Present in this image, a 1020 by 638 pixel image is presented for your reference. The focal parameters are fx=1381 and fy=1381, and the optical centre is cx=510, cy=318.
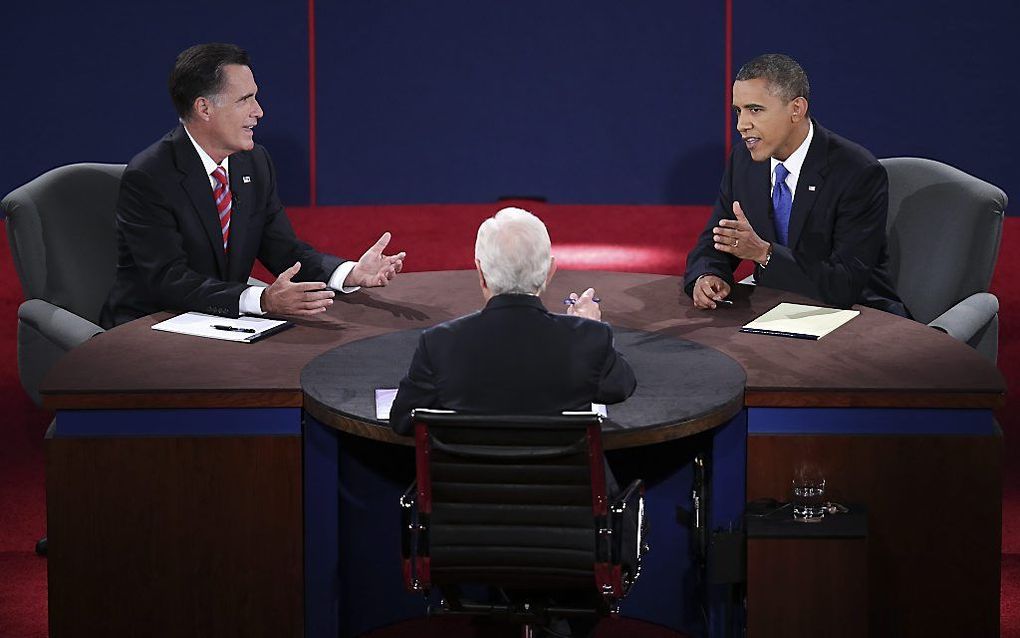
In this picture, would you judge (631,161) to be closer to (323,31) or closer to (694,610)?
(323,31)

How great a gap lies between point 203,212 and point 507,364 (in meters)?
1.70

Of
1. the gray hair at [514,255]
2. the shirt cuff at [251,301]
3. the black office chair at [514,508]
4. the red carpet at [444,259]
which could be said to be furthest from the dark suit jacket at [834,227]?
the black office chair at [514,508]

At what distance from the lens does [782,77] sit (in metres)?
4.04

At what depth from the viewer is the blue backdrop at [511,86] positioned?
22.4 ft

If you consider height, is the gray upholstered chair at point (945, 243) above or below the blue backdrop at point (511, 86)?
below

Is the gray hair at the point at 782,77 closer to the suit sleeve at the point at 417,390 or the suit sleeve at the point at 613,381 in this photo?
the suit sleeve at the point at 613,381

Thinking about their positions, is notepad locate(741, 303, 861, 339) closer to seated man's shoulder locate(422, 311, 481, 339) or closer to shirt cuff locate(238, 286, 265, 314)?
seated man's shoulder locate(422, 311, 481, 339)

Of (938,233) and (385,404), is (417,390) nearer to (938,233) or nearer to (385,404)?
(385,404)

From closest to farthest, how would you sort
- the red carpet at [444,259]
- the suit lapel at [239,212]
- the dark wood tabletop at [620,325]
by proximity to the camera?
the dark wood tabletop at [620,325] → the red carpet at [444,259] → the suit lapel at [239,212]

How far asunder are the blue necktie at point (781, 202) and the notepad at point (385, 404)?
5.02 ft

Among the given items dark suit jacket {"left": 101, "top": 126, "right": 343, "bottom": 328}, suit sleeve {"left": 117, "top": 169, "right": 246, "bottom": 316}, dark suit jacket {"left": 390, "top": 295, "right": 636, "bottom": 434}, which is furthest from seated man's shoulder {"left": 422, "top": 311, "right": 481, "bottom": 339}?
suit sleeve {"left": 117, "top": 169, "right": 246, "bottom": 316}

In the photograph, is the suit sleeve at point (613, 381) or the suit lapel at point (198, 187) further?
the suit lapel at point (198, 187)

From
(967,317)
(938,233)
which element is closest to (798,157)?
(938,233)

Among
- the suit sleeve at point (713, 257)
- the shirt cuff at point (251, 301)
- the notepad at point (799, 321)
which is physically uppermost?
the suit sleeve at point (713, 257)
